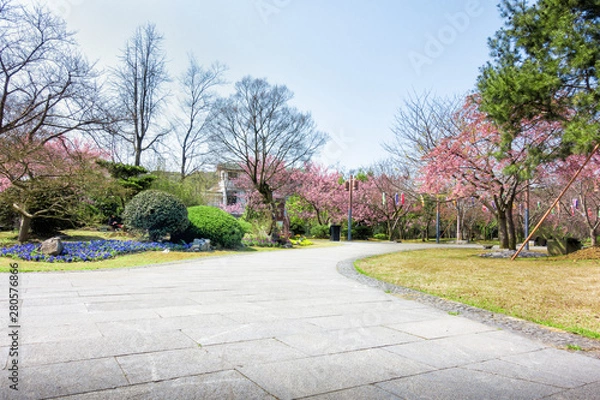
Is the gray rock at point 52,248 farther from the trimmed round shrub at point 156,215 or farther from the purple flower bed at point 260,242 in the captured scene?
the purple flower bed at point 260,242

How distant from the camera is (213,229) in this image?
13.5 meters

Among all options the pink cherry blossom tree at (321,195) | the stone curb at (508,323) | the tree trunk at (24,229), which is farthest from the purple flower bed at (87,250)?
the pink cherry blossom tree at (321,195)

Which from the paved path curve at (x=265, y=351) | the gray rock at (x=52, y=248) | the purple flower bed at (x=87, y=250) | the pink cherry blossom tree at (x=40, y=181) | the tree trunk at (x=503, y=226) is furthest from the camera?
the tree trunk at (x=503, y=226)

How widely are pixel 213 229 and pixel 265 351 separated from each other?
35.0 ft

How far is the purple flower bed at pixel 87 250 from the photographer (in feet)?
30.8

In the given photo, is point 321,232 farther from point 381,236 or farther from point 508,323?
point 508,323

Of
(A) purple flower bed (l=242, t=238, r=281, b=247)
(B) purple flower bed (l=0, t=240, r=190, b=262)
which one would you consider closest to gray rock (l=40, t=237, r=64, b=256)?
(B) purple flower bed (l=0, t=240, r=190, b=262)

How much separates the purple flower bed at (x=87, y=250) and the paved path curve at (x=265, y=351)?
422 cm

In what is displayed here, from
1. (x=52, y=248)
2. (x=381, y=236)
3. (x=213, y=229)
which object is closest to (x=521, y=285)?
(x=213, y=229)

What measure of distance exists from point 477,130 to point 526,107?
15.5 ft

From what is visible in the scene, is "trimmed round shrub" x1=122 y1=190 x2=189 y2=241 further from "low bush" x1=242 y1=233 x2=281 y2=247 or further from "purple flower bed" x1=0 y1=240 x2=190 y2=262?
"low bush" x1=242 y1=233 x2=281 y2=247

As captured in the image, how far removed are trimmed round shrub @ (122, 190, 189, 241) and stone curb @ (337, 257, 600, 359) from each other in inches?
305

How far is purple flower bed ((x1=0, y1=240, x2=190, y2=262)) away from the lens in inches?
369

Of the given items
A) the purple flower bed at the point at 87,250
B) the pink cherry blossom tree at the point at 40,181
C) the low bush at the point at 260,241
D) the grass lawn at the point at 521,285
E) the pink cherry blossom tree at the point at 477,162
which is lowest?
the grass lawn at the point at 521,285
